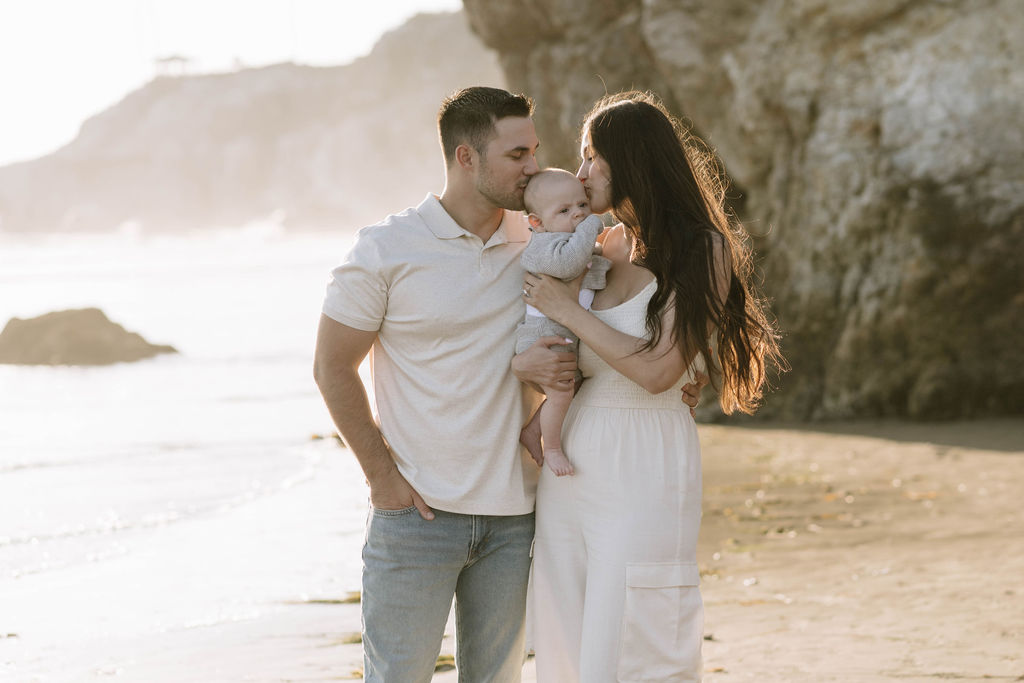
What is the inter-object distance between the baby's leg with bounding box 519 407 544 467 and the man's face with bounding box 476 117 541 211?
64cm

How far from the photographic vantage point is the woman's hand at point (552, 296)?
10.4 feet

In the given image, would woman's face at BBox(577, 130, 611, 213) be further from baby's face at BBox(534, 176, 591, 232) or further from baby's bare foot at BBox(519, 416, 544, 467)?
baby's bare foot at BBox(519, 416, 544, 467)

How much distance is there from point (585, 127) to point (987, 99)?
7986 millimetres

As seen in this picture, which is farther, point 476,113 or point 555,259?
point 476,113

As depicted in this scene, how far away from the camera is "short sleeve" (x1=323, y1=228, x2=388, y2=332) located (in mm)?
3152

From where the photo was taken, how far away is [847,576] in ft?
19.4

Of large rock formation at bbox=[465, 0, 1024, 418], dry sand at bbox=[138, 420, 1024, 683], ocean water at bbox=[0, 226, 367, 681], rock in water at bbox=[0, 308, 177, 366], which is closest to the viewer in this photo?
dry sand at bbox=[138, 420, 1024, 683]

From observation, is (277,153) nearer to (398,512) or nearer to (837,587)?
(837,587)

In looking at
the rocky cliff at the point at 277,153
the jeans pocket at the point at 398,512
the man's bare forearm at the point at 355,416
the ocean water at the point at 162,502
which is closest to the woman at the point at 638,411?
the jeans pocket at the point at 398,512

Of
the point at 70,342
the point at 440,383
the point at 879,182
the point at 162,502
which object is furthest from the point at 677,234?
the point at 70,342

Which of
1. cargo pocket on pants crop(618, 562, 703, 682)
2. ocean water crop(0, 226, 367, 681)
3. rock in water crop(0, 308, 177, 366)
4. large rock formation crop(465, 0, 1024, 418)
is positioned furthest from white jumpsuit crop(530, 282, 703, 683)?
rock in water crop(0, 308, 177, 366)

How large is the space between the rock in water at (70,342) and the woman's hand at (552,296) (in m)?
17.0

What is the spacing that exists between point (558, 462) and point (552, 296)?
1.54 ft

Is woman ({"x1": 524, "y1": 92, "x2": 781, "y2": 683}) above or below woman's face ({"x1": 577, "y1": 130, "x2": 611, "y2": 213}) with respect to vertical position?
below
